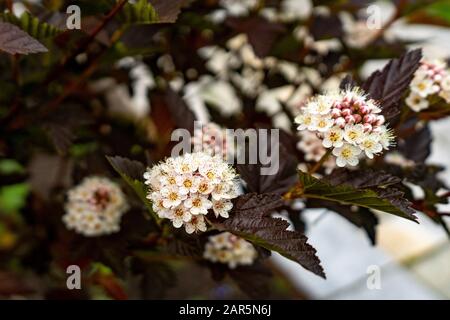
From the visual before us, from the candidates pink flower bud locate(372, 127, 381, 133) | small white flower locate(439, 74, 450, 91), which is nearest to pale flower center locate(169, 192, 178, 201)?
pink flower bud locate(372, 127, 381, 133)

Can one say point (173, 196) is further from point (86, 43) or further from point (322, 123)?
point (86, 43)

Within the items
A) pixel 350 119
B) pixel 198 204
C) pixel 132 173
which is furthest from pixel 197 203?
pixel 350 119

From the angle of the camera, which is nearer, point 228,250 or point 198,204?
point 198,204

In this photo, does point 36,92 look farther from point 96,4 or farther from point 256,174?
point 256,174

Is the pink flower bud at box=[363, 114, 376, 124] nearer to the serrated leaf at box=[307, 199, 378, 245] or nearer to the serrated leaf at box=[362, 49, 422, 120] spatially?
the serrated leaf at box=[362, 49, 422, 120]
